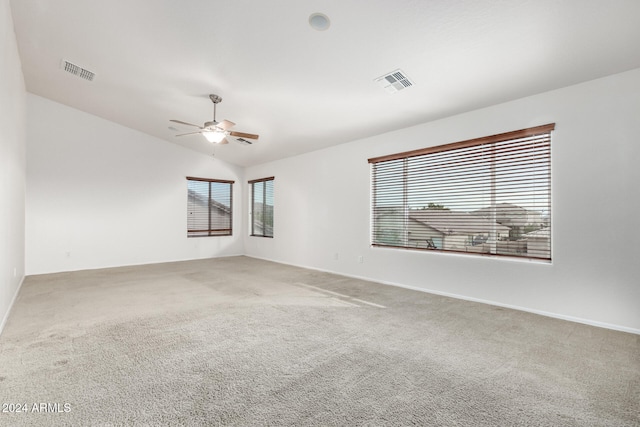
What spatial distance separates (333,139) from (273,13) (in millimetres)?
3239

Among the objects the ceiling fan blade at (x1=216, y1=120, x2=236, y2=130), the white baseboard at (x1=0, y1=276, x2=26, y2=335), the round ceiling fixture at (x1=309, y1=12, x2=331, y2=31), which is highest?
the round ceiling fixture at (x1=309, y1=12, x2=331, y2=31)

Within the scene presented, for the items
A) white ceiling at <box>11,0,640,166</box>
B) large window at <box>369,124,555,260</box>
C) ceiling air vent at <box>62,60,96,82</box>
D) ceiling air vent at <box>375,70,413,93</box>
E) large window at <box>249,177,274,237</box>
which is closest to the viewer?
white ceiling at <box>11,0,640,166</box>

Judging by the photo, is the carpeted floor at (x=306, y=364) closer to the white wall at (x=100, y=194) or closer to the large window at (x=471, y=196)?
the large window at (x=471, y=196)

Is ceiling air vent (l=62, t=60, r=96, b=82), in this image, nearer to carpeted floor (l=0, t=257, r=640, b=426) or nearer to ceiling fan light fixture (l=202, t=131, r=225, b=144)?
ceiling fan light fixture (l=202, t=131, r=225, b=144)

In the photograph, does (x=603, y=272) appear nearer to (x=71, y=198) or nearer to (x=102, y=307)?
(x=102, y=307)

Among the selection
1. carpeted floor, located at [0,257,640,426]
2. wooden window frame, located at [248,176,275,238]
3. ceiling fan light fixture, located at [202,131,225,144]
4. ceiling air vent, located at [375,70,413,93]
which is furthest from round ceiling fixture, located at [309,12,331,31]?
wooden window frame, located at [248,176,275,238]

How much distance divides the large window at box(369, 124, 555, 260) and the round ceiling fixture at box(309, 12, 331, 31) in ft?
8.61

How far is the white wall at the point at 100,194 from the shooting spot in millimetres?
5953

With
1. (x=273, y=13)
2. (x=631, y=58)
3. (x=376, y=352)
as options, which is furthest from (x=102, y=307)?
(x=631, y=58)

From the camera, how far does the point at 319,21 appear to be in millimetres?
2857

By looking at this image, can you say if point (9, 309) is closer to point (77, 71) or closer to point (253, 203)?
point (77, 71)

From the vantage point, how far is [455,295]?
4410 mm

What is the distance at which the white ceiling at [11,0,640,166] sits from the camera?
262 cm

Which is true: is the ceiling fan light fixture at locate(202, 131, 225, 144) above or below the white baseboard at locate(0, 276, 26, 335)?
above
